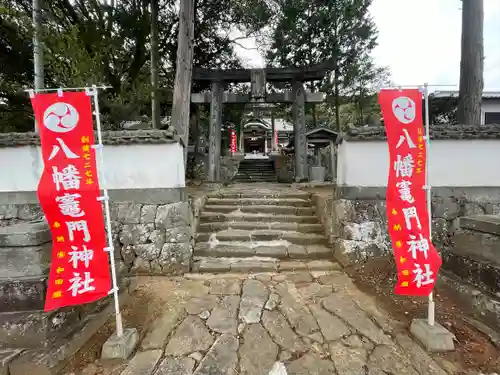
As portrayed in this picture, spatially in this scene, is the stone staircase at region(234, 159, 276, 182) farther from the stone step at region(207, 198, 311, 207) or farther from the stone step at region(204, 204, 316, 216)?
the stone step at region(204, 204, 316, 216)

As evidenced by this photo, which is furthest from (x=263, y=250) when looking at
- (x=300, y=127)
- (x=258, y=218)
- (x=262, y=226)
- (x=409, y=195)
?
(x=300, y=127)

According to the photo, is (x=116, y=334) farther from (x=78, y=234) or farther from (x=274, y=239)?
(x=274, y=239)

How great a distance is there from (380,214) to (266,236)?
2.30 metres

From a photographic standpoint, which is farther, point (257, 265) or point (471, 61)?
point (471, 61)

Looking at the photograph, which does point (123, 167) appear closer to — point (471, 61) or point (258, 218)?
point (258, 218)

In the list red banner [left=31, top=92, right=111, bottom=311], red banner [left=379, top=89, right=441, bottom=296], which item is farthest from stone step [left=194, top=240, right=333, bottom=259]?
red banner [left=31, top=92, right=111, bottom=311]

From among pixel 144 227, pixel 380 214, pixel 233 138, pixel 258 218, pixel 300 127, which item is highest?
pixel 233 138

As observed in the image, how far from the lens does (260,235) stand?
547 centimetres

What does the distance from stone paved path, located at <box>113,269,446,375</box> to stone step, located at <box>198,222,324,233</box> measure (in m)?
1.74

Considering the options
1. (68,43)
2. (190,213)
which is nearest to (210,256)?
(190,213)

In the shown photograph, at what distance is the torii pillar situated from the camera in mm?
11000

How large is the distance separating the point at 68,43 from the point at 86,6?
3.66 m

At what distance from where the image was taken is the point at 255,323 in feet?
10.1

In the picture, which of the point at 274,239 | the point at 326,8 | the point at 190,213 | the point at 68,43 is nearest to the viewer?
the point at 190,213
